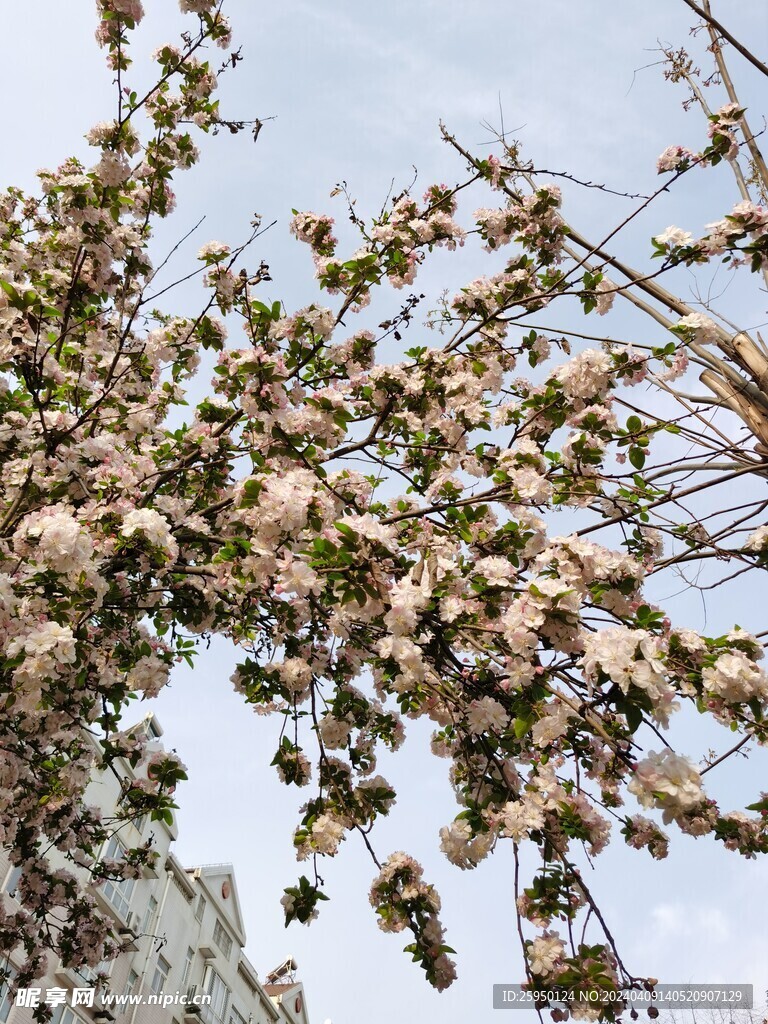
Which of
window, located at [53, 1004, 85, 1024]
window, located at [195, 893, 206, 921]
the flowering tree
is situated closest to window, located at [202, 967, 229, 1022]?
window, located at [195, 893, 206, 921]

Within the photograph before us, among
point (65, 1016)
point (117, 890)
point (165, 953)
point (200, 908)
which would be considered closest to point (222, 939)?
point (200, 908)

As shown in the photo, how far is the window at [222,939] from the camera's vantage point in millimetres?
28125

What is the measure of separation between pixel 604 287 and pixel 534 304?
1.64 ft

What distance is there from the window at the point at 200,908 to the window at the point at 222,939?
1195 millimetres

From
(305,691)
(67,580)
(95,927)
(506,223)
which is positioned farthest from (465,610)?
(95,927)

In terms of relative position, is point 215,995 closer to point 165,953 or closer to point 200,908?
point 200,908

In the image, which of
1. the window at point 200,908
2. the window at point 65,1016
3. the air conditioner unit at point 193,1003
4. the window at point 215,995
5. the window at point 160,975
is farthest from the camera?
the window at point 200,908

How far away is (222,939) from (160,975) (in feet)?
18.6

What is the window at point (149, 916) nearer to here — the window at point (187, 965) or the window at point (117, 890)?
the window at point (117, 890)

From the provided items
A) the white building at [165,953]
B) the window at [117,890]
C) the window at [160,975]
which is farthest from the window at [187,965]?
the window at [117,890]

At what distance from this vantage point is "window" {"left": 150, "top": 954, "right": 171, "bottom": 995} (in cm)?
2280

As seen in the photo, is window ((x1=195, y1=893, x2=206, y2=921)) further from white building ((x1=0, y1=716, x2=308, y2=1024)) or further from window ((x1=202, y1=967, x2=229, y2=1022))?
window ((x1=202, y1=967, x2=229, y2=1022))

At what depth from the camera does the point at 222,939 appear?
2867 centimetres

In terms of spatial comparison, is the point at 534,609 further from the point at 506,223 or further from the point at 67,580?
the point at 506,223
